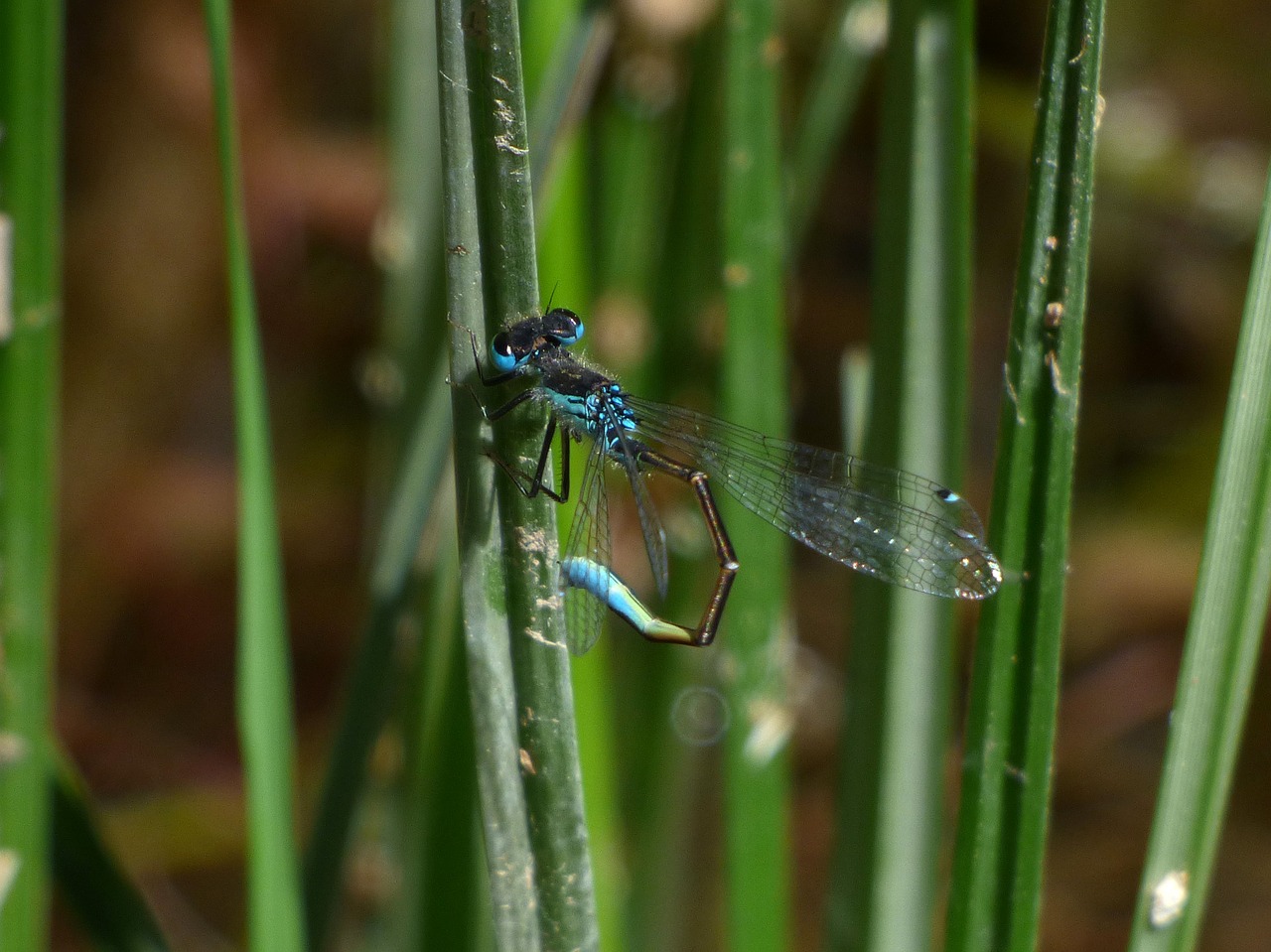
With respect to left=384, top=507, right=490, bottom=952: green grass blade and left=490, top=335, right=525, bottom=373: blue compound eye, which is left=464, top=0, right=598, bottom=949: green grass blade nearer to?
left=490, top=335, right=525, bottom=373: blue compound eye

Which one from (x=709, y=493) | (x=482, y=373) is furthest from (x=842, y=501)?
(x=482, y=373)

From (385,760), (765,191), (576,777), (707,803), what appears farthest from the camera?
(707,803)

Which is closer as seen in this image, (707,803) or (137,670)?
(707,803)

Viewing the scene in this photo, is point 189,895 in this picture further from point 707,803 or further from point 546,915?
point 546,915

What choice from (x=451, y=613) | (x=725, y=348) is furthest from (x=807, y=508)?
(x=451, y=613)

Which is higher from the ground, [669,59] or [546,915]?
[669,59]

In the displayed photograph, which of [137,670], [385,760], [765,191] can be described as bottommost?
[137,670]

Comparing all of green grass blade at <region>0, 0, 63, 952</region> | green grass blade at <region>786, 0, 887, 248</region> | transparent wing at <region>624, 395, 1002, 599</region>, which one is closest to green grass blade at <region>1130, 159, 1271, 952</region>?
transparent wing at <region>624, 395, 1002, 599</region>
